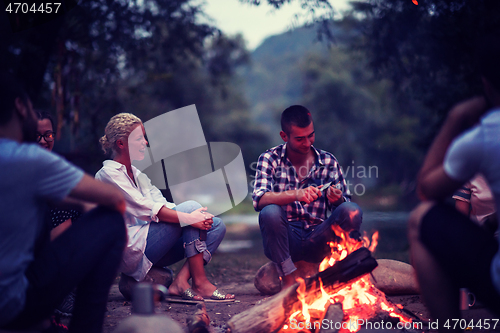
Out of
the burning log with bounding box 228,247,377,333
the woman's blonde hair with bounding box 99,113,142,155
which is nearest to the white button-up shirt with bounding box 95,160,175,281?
the woman's blonde hair with bounding box 99,113,142,155

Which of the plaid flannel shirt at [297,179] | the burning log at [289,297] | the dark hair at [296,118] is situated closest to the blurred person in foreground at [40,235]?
the burning log at [289,297]

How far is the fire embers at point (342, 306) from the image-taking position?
2.76m

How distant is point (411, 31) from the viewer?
267 inches

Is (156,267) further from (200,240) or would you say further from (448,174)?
(448,174)

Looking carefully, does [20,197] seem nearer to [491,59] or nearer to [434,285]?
[434,285]

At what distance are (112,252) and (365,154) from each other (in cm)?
3618

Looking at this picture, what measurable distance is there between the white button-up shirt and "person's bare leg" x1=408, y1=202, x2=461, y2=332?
2.18m

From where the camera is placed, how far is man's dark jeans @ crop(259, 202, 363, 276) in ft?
11.6

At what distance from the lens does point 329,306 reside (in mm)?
2736

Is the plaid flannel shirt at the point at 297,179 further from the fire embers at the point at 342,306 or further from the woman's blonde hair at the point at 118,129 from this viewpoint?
the woman's blonde hair at the point at 118,129

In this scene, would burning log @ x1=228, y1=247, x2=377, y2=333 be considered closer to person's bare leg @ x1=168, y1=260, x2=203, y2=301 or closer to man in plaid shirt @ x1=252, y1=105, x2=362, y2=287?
man in plaid shirt @ x1=252, y1=105, x2=362, y2=287

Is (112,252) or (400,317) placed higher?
(112,252)

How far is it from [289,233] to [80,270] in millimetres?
2011

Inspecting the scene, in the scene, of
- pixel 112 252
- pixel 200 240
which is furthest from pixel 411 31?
pixel 112 252
